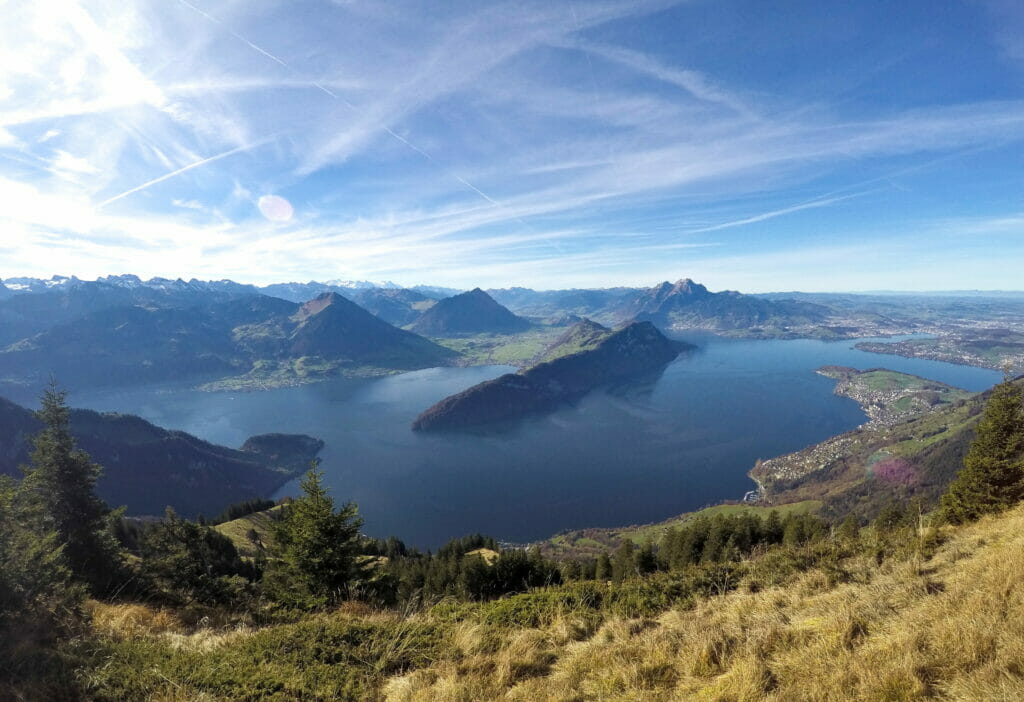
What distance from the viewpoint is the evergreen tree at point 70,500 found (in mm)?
23312

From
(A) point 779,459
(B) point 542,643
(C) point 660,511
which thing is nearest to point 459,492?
(C) point 660,511

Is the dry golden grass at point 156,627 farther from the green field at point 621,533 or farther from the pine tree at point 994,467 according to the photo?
the green field at point 621,533

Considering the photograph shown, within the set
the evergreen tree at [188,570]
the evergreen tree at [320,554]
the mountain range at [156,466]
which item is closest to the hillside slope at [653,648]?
the evergreen tree at [188,570]

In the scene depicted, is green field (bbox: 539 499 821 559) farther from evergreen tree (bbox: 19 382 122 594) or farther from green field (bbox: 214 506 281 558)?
evergreen tree (bbox: 19 382 122 594)

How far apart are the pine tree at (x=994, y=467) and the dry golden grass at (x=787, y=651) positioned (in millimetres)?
14282

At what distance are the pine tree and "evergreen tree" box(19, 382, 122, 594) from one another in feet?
142

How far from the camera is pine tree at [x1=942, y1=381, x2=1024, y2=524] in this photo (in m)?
19.7

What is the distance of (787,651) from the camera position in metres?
6.91

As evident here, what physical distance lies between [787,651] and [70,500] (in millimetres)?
35582

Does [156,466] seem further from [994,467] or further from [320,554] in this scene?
[994,467]

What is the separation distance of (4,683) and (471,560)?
45.9 meters

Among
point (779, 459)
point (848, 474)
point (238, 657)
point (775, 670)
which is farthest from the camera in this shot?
point (779, 459)

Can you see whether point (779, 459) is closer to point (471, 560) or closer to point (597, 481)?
point (597, 481)

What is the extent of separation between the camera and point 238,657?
8094 millimetres
